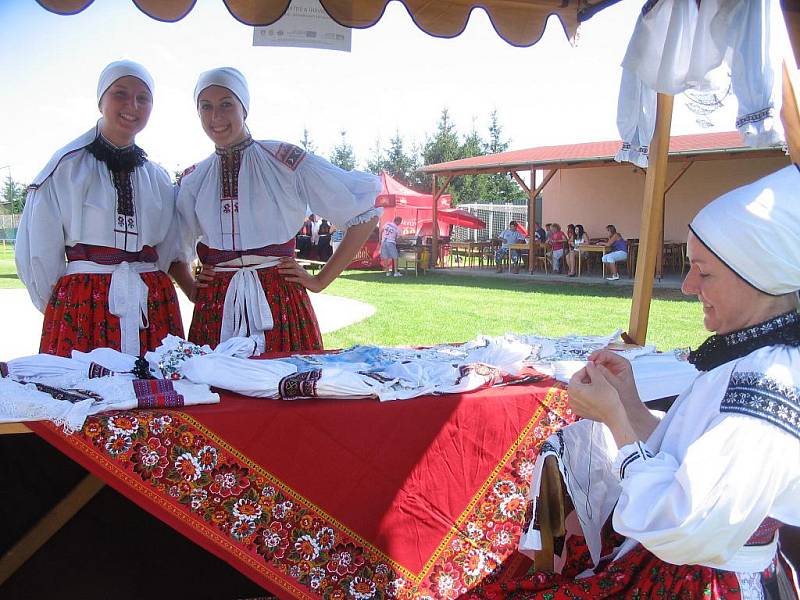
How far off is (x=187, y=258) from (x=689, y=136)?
1826 cm

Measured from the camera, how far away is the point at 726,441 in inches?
42.7

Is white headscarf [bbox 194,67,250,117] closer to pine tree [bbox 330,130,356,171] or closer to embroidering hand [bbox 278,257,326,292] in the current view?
embroidering hand [bbox 278,257,326,292]

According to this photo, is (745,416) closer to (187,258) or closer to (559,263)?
(187,258)

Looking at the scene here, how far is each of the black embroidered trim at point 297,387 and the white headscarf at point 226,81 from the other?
1.37m

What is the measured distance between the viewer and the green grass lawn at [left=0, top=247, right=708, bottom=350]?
798cm

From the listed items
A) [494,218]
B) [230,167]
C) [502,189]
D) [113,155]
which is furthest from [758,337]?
[502,189]

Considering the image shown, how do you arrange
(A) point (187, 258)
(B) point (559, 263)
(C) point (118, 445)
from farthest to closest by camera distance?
(B) point (559, 263), (A) point (187, 258), (C) point (118, 445)

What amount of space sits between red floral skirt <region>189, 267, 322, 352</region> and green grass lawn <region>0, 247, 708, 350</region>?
3.43 meters

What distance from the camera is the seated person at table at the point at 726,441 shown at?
107 centimetres

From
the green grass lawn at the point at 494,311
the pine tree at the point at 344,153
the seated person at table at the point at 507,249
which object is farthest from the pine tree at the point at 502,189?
the green grass lawn at the point at 494,311

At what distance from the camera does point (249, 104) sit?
9.37ft

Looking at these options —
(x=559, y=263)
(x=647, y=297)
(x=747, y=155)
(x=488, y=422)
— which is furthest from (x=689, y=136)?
(x=488, y=422)

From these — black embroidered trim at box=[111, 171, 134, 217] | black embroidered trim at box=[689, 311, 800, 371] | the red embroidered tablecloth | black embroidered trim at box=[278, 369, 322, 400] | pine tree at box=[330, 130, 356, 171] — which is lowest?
the red embroidered tablecloth

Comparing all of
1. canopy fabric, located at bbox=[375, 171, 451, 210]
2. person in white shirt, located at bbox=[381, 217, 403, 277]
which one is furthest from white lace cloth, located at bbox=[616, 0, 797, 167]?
canopy fabric, located at bbox=[375, 171, 451, 210]
